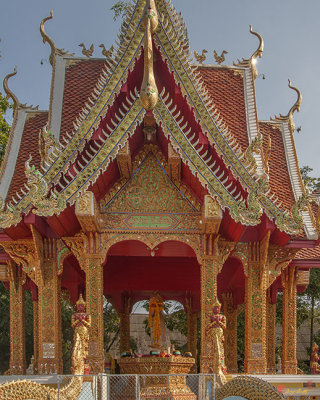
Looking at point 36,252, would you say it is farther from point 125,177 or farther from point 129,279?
point 129,279

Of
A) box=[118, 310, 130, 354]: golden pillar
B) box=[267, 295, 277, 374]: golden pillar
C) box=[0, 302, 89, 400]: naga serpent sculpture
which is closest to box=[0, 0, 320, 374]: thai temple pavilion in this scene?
box=[0, 302, 89, 400]: naga serpent sculpture

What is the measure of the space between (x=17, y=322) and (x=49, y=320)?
1.43 m

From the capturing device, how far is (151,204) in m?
10.6

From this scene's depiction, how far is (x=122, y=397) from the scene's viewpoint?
10.8 m

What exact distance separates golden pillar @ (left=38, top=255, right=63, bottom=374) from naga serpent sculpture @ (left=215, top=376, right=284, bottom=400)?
13.5 feet

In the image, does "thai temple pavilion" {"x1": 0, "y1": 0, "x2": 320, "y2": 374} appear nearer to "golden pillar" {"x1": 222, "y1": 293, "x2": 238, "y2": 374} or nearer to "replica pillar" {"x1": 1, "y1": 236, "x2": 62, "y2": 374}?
"replica pillar" {"x1": 1, "y1": 236, "x2": 62, "y2": 374}

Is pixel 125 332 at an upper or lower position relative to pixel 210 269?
lower

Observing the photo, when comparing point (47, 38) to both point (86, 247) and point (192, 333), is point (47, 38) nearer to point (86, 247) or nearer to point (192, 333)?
point (86, 247)

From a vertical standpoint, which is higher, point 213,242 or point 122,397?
point 213,242

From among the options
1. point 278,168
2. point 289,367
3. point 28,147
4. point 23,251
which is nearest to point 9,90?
point 28,147

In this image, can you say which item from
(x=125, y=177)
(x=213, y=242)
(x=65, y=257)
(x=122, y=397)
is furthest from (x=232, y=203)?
(x=122, y=397)

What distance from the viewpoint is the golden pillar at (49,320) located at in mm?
10289

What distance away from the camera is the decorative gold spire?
9.51 metres

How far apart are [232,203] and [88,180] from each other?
2.31m
